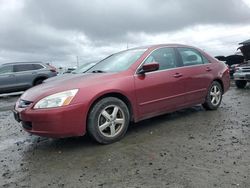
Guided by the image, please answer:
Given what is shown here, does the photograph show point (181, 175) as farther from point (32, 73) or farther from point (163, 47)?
Result: point (32, 73)

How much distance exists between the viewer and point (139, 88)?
5.12 metres

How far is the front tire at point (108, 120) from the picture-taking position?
14.9ft

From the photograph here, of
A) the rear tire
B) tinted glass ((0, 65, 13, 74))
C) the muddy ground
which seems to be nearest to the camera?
the muddy ground

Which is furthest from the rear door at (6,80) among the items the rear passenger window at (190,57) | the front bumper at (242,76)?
the rear passenger window at (190,57)

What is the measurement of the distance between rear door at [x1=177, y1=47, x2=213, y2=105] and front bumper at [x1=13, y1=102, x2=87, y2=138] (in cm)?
247

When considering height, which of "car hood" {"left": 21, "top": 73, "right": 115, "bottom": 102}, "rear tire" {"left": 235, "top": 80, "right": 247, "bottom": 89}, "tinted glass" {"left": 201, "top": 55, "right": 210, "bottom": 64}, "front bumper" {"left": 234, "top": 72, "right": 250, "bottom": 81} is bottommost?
"rear tire" {"left": 235, "top": 80, "right": 247, "bottom": 89}


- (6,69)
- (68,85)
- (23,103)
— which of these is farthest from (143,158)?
(6,69)

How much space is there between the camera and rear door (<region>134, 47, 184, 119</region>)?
5195mm

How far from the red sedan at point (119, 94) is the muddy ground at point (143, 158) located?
34 centimetres

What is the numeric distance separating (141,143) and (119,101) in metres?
0.73

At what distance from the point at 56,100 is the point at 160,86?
1929mm

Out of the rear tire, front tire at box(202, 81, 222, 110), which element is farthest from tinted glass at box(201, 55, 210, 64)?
the rear tire

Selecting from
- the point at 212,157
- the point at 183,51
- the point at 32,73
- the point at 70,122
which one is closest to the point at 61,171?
the point at 70,122

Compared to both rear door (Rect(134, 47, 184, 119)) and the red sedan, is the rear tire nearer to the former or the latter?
the red sedan
